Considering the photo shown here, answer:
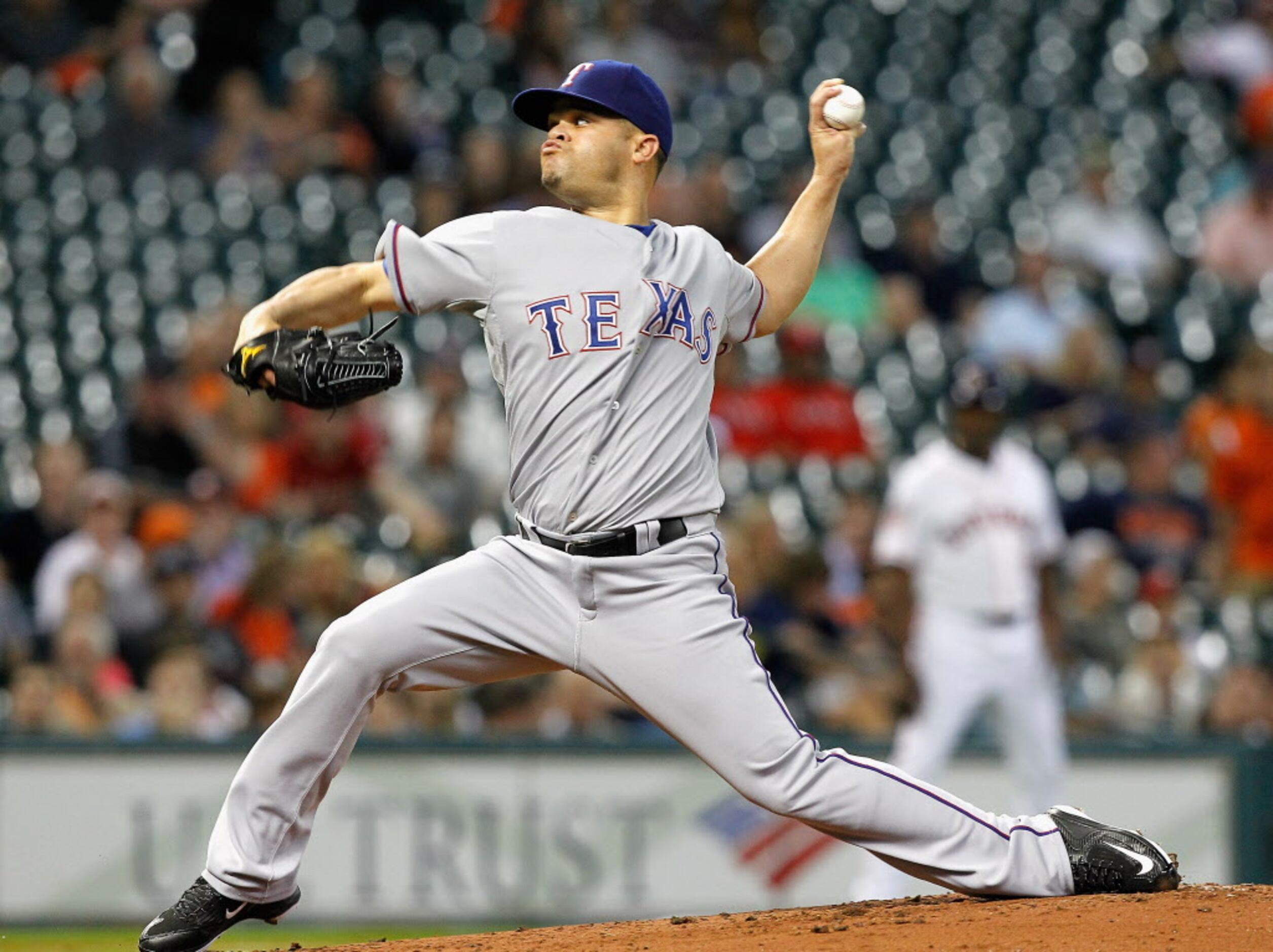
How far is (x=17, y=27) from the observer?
10555mm

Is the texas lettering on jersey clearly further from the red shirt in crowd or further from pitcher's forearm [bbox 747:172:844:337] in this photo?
the red shirt in crowd

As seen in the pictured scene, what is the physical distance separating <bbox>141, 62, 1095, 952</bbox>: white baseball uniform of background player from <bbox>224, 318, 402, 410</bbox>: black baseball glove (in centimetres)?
10

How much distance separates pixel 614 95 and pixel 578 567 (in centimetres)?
91

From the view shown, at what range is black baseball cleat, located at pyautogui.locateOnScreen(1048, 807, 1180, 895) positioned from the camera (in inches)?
154

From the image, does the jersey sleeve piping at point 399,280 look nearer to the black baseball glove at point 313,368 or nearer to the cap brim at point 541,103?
the black baseball glove at point 313,368

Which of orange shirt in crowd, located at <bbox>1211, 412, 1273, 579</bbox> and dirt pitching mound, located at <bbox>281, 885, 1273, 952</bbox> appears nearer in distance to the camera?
dirt pitching mound, located at <bbox>281, 885, 1273, 952</bbox>

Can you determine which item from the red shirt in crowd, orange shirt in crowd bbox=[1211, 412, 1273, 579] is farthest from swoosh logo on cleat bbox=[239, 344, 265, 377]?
orange shirt in crowd bbox=[1211, 412, 1273, 579]

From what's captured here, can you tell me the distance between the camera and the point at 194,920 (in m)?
3.68

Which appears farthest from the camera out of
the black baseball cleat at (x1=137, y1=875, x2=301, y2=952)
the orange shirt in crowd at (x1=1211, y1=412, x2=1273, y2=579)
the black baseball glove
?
the orange shirt in crowd at (x1=1211, y1=412, x2=1273, y2=579)

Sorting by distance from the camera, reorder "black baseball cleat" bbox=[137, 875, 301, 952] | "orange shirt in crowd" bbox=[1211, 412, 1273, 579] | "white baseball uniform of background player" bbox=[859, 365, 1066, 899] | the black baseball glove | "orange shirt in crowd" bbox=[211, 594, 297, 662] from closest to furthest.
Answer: the black baseball glove
"black baseball cleat" bbox=[137, 875, 301, 952]
"white baseball uniform of background player" bbox=[859, 365, 1066, 899]
"orange shirt in crowd" bbox=[211, 594, 297, 662]
"orange shirt in crowd" bbox=[1211, 412, 1273, 579]

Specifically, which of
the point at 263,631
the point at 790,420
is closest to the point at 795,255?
the point at 263,631

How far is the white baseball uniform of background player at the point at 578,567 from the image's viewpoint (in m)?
3.62

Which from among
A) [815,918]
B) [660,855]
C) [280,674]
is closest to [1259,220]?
[660,855]

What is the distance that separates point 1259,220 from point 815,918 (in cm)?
843
